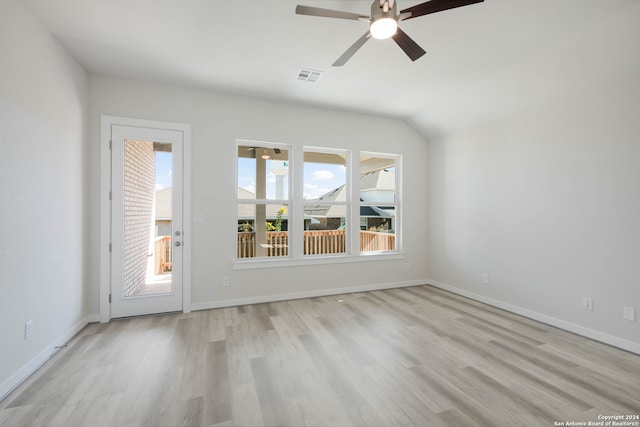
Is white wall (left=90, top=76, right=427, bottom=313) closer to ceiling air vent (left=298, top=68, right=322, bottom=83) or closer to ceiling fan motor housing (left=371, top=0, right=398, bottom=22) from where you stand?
ceiling air vent (left=298, top=68, right=322, bottom=83)

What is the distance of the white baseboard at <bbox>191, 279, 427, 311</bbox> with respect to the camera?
386 cm

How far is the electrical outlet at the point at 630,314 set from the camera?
267 cm

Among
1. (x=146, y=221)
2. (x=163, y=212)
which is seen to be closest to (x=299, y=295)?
(x=163, y=212)

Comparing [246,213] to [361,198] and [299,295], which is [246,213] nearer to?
[299,295]

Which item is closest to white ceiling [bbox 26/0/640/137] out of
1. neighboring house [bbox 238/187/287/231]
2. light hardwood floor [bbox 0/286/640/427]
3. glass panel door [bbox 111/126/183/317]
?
glass panel door [bbox 111/126/183/317]

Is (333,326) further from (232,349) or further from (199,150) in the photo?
(199,150)

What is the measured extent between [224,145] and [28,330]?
2.70 m

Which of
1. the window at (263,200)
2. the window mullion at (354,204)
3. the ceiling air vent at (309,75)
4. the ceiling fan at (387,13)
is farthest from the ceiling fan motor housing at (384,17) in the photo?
the window mullion at (354,204)

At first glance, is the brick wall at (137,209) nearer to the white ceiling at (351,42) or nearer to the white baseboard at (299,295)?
the white baseboard at (299,295)

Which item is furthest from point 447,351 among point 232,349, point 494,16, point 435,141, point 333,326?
point 435,141

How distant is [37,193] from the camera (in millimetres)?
2402

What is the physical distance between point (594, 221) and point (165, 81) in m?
5.12

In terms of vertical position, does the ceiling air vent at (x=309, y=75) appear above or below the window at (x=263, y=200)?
above

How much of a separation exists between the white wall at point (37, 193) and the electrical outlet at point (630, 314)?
5.16 m
